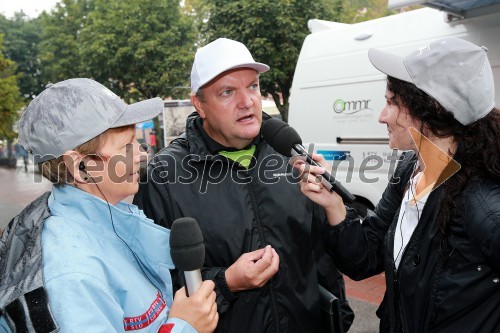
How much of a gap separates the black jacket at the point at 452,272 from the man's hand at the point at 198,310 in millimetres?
759

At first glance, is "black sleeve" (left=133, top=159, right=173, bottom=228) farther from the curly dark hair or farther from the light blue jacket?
the curly dark hair

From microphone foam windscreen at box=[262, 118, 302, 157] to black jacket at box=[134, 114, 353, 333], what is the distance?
15 cm

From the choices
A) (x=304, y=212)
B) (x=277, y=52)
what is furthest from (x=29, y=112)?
(x=277, y=52)

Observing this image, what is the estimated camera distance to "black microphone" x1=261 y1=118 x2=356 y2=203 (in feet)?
5.62

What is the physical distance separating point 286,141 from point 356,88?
363 centimetres

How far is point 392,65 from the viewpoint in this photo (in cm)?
171

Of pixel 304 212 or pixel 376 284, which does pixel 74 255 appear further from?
pixel 376 284

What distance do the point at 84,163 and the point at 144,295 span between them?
0.46 meters

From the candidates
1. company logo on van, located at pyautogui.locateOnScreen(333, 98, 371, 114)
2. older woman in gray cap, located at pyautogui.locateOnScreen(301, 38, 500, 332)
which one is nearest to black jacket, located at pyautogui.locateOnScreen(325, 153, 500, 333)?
older woman in gray cap, located at pyautogui.locateOnScreen(301, 38, 500, 332)

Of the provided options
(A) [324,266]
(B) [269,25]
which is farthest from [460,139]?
(B) [269,25]

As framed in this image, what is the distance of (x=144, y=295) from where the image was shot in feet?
4.48

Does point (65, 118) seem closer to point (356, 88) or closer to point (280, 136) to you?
point (280, 136)

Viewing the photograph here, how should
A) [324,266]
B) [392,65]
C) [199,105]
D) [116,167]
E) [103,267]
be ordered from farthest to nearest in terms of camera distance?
1. [199,105]
2. [324,266]
3. [392,65]
4. [116,167]
5. [103,267]

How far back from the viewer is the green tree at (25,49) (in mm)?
29344
